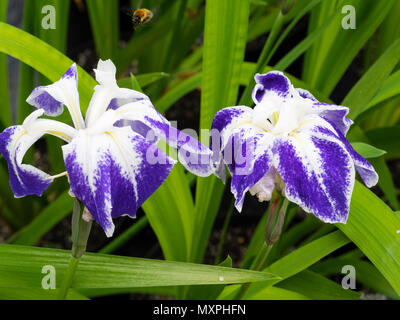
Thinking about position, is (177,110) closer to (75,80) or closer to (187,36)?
(187,36)

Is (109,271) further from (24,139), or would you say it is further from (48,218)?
(48,218)

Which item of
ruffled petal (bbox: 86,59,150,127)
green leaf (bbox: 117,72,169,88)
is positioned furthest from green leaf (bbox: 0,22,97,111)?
ruffled petal (bbox: 86,59,150,127)

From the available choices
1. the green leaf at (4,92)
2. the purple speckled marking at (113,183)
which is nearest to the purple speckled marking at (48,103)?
the purple speckled marking at (113,183)

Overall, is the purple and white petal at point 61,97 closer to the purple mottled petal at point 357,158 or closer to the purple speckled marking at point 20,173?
the purple speckled marking at point 20,173

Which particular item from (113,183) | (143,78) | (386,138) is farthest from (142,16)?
(386,138)

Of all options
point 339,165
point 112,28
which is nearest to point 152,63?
point 112,28

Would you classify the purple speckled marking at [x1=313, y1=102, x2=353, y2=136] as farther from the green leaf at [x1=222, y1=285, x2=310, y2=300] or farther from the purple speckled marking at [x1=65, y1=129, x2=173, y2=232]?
the green leaf at [x1=222, y1=285, x2=310, y2=300]
